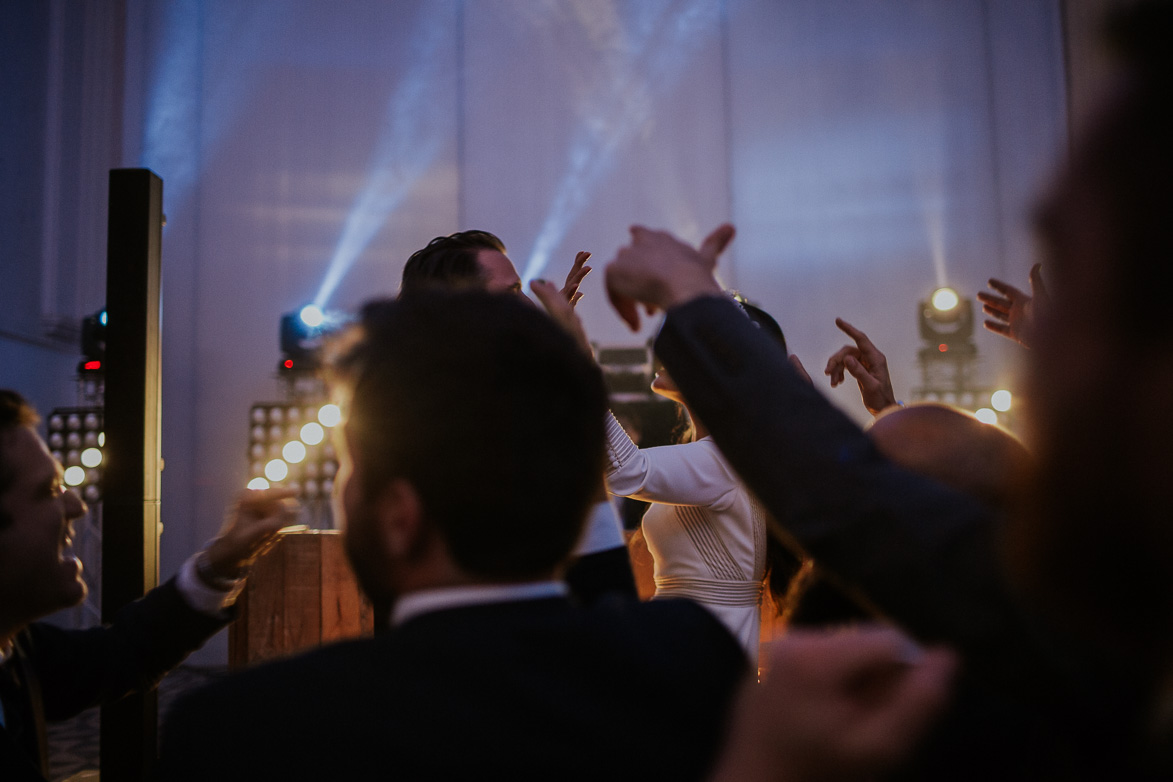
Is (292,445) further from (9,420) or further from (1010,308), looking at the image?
(1010,308)

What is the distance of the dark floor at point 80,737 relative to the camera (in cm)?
370

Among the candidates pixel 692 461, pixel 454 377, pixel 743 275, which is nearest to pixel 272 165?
pixel 743 275

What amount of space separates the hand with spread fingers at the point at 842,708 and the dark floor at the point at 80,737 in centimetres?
354

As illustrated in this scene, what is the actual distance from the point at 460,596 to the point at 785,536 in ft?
0.87

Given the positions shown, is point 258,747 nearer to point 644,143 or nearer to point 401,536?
point 401,536

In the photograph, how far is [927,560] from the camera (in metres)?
0.53

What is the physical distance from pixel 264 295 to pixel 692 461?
5.36 metres

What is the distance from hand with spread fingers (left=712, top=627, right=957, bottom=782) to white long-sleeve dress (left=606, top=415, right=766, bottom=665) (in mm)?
1311

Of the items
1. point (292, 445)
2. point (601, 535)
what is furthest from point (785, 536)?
point (292, 445)

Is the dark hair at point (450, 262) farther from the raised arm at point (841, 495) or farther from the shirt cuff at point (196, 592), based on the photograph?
the raised arm at point (841, 495)

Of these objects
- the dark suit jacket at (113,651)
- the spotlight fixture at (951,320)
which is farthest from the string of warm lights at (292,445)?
the spotlight fixture at (951,320)

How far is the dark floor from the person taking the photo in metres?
3.70

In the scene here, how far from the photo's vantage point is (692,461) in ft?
5.88

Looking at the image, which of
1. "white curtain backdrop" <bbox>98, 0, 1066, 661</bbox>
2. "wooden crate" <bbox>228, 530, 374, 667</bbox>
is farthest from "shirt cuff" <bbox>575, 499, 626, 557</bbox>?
"white curtain backdrop" <bbox>98, 0, 1066, 661</bbox>
